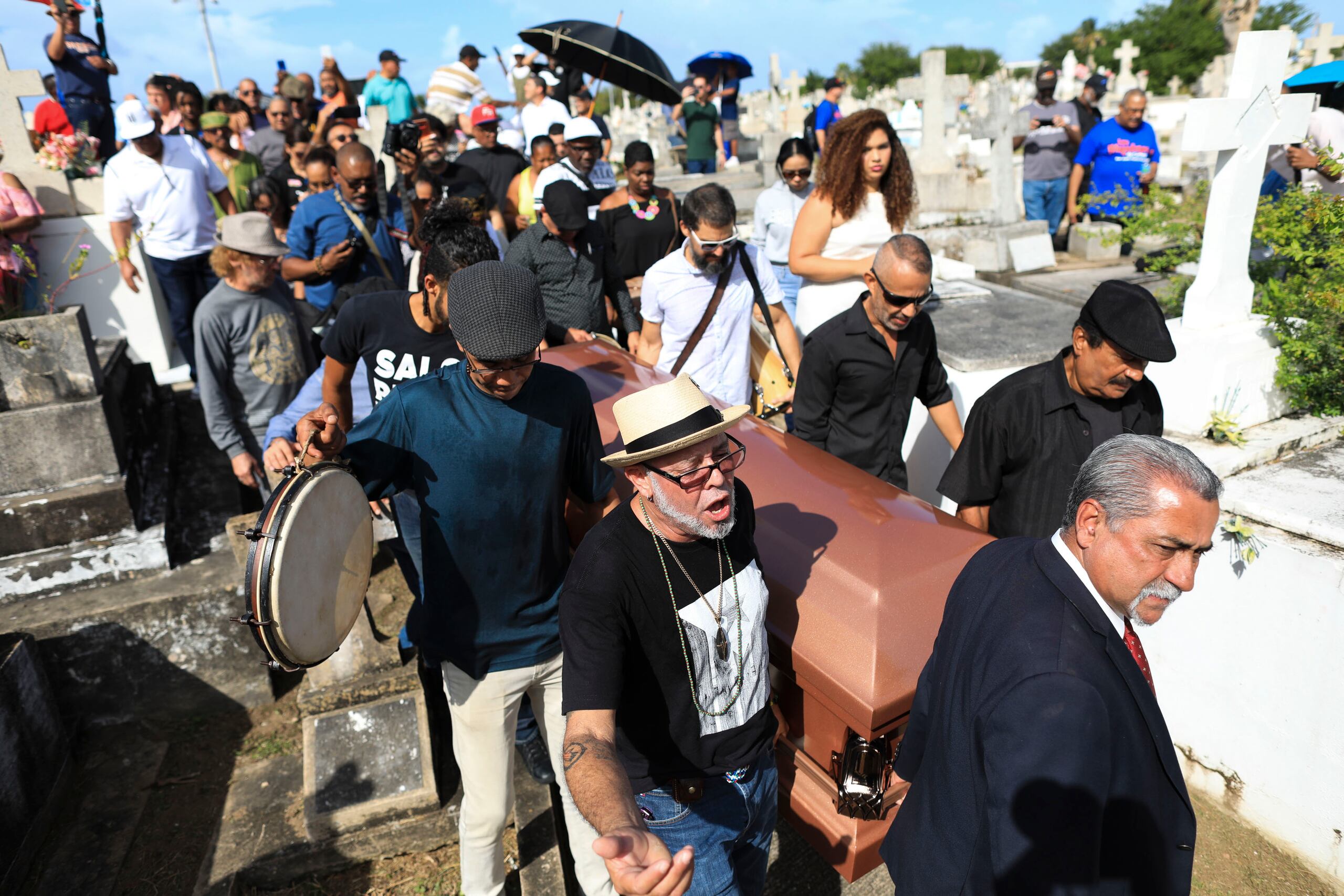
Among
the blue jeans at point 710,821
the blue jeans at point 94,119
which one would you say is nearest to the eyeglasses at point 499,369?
the blue jeans at point 710,821

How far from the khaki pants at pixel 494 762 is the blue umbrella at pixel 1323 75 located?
17.1 ft

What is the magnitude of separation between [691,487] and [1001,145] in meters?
8.42

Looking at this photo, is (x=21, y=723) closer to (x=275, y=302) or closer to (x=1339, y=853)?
(x=275, y=302)

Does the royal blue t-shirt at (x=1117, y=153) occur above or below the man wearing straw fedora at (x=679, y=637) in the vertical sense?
above

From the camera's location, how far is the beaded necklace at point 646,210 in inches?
204

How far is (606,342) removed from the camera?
3.95 metres

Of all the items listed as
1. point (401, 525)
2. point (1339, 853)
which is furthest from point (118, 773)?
point (1339, 853)

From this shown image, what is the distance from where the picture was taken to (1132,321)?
7.84 ft

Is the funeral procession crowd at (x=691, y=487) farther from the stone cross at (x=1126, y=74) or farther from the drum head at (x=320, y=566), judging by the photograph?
the stone cross at (x=1126, y=74)

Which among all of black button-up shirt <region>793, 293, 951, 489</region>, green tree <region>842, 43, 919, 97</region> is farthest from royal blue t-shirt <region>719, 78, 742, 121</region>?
green tree <region>842, 43, 919, 97</region>

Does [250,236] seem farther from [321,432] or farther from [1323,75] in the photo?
[1323,75]

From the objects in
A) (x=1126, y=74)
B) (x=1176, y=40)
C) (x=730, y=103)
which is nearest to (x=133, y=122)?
(x=730, y=103)

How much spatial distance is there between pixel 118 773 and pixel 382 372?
7.50 ft

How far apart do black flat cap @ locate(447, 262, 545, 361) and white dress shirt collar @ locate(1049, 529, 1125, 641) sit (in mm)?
1276
